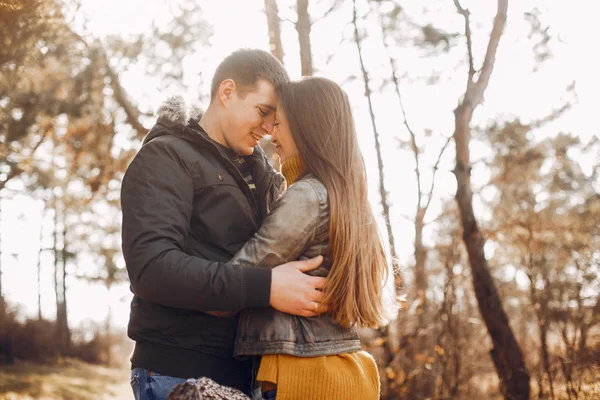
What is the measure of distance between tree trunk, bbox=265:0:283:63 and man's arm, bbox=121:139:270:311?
632cm

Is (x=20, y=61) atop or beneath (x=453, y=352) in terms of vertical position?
atop

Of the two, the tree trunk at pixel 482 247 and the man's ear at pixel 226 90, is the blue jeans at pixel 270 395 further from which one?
the tree trunk at pixel 482 247

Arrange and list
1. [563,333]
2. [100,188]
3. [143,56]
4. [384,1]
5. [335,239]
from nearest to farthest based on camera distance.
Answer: [335,239], [563,333], [384,1], [143,56], [100,188]

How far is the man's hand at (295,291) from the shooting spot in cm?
241

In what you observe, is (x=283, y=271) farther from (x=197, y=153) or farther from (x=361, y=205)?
(x=197, y=153)

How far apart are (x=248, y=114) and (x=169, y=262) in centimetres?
95

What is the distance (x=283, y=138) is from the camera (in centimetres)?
283

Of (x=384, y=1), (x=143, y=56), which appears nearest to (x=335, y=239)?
(x=384, y=1)

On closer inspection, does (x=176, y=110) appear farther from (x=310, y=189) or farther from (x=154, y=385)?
(x=154, y=385)

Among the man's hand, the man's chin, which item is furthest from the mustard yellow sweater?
the man's chin

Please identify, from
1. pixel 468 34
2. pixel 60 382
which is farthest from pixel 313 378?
pixel 60 382

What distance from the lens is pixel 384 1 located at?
10.5 metres

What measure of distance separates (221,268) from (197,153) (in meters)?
0.55

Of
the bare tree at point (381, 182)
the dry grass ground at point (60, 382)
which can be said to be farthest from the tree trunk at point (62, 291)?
the bare tree at point (381, 182)
